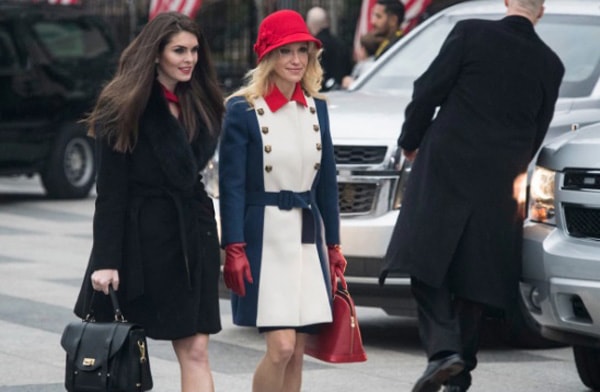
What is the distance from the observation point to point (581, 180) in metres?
6.82

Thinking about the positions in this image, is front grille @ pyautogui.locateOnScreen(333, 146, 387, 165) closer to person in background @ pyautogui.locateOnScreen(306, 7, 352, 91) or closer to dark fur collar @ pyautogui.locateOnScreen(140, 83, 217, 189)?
dark fur collar @ pyautogui.locateOnScreen(140, 83, 217, 189)

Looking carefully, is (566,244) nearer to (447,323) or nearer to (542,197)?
(542,197)

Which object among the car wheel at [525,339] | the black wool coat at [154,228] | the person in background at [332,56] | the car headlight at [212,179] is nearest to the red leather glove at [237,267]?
the black wool coat at [154,228]

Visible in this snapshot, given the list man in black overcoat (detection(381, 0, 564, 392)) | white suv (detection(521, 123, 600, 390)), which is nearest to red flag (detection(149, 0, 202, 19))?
white suv (detection(521, 123, 600, 390))

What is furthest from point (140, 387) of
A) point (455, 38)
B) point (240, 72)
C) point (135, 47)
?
point (240, 72)

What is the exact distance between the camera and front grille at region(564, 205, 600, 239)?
6.70 meters

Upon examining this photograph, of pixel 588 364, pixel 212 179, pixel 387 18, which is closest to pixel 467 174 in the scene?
pixel 588 364

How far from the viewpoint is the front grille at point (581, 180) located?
6.76 m

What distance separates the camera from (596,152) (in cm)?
680

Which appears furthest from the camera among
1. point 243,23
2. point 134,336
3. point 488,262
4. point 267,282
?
point 243,23

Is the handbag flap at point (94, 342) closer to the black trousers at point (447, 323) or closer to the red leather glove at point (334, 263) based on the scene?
the red leather glove at point (334, 263)

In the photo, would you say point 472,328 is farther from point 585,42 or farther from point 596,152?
point 585,42

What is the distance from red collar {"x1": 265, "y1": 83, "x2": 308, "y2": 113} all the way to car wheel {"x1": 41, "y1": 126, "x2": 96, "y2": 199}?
460 inches

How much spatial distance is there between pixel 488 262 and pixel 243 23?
19.9 metres
